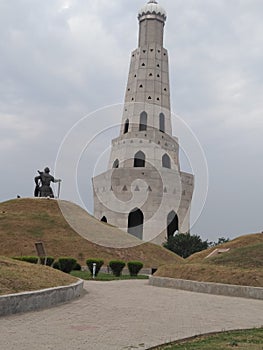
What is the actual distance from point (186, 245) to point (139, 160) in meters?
14.0

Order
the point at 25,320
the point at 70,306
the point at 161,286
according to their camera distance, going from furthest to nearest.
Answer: the point at 161,286
the point at 70,306
the point at 25,320

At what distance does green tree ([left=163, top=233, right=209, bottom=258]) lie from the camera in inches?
1929

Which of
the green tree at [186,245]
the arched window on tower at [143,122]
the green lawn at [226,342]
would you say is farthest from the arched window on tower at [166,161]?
the green lawn at [226,342]

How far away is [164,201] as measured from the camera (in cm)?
5653

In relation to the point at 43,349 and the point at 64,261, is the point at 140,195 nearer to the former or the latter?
the point at 64,261

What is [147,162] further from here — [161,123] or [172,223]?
[172,223]

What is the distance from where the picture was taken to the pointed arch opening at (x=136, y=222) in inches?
2208

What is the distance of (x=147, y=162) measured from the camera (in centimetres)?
5709

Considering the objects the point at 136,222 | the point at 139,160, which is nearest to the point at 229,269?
the point at 136,222

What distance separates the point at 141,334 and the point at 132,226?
4939 cm

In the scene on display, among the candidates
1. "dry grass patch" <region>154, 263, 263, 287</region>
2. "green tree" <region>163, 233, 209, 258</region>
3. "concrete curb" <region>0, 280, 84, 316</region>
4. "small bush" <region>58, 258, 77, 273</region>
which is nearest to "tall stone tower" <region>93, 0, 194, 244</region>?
"green tree" <region>163, 233, 209, 258</region>

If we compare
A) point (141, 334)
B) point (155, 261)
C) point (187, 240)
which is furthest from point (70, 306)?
point (187, 240)

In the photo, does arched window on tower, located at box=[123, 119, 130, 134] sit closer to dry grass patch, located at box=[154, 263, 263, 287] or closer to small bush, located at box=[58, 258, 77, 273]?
small bush, located at box=[58, 258, 77, 273]

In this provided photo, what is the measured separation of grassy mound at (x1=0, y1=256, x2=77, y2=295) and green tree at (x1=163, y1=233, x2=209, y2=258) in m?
36.0
